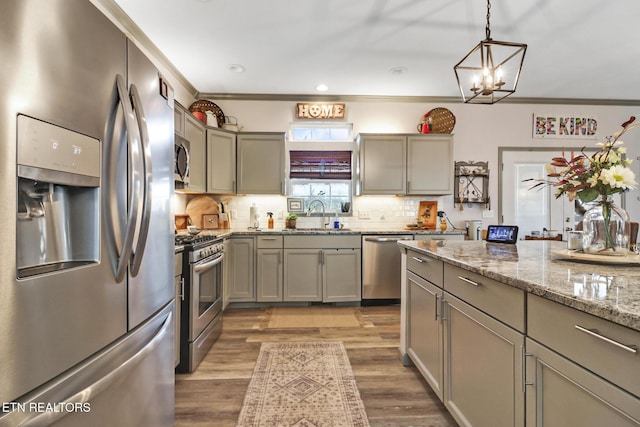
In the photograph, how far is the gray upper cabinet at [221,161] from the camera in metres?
3.71

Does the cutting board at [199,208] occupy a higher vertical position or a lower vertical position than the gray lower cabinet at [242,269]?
higher

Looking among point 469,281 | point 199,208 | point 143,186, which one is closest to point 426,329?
point 469,281

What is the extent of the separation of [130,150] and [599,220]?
2029 millimetres

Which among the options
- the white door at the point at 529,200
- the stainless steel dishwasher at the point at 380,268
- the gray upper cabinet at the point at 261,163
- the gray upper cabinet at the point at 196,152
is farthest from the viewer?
the white door at the point at 529,200

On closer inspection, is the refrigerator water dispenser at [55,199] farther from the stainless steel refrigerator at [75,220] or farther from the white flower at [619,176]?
the white flower at [619,176]

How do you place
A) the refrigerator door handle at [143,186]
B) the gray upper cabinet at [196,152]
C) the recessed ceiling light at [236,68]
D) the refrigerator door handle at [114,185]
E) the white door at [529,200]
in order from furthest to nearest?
the white door at [529,200]
the recessed ceiling light at [236,68]
the gray upper cabinet at [196,152]
the refrigerator door handle at [143,186]
the refrigerator door handle at [114,185]

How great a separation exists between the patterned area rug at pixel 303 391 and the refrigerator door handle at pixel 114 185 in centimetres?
126

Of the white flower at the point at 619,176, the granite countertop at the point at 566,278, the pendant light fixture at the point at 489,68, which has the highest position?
the pendant light fixture at the point at 489,68

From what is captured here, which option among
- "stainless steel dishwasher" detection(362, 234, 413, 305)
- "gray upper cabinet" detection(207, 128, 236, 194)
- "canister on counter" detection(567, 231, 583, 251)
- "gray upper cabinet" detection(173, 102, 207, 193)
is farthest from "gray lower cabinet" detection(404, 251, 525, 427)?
"gray upper cabinet" detection(207, 128, 236, 194)

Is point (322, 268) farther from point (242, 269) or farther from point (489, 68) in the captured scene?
point (489, 68)

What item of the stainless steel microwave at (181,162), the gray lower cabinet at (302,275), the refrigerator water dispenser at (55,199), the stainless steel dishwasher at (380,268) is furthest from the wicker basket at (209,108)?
the refrigerator water dispenser at (55,199)

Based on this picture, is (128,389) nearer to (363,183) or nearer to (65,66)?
(65,66)

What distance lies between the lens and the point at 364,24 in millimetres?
2734

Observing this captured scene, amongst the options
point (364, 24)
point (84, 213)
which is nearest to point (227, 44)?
point (364, 24)
